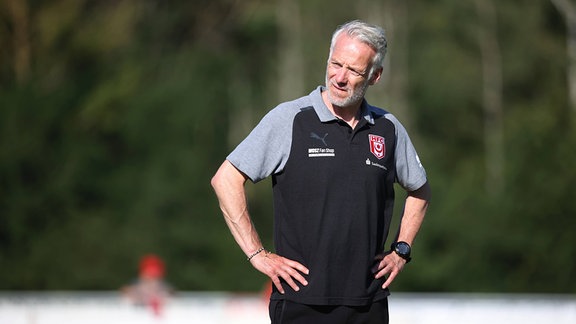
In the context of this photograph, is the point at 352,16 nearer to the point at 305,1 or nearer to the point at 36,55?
the point at 305,1

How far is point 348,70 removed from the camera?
15.0ft

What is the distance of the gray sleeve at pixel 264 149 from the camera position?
453 centimetres

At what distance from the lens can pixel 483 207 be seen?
20422mm

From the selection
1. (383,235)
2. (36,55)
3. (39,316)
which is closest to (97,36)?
(36,55)

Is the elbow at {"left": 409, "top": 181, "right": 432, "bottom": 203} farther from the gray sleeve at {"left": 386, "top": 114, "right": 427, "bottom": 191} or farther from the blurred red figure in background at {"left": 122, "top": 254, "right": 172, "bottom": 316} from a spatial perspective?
the blurred red figure in background at {"left": 122, "top": 254, "right": 172, "bottom": 316}

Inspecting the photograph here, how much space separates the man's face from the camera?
458 cm

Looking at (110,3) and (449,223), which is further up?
(110,3)

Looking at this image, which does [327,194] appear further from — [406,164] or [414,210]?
[414,210]

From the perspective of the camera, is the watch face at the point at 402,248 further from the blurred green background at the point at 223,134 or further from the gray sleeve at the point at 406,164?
the blurred green background at the point at 223,134

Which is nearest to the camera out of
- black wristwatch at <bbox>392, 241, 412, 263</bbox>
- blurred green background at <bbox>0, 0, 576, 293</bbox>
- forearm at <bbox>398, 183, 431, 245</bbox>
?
black wristwatch at <bbox>392, 241, 412, 263</bbox>

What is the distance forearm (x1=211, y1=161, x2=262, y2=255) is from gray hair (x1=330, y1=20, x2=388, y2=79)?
0.67 m

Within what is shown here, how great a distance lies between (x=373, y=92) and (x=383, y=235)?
85.9ft

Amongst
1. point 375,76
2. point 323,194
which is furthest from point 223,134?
point 323,194

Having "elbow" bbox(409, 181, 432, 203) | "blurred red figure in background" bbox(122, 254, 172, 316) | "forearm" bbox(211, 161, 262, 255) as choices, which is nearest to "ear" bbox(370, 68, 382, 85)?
"elbow" bbox(409, 181, 432, 203)
